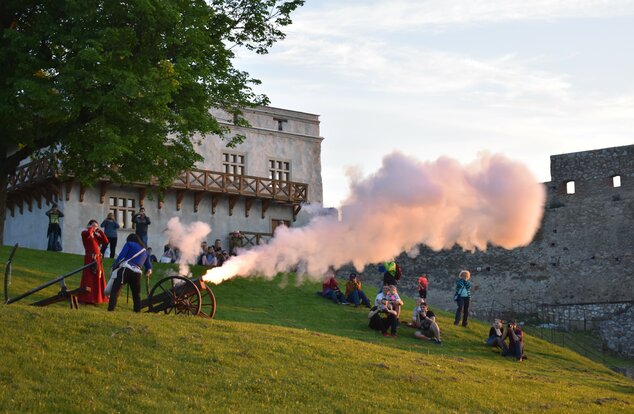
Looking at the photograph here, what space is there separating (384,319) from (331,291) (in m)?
4.64

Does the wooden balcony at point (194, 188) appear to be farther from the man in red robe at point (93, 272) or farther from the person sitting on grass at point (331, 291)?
the man in red robe at point (93, 272)

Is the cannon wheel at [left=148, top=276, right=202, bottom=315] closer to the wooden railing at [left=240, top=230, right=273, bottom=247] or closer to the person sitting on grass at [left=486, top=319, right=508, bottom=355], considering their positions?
the person sitting on grass at [left=486, top=319, right=508, bottom=355]

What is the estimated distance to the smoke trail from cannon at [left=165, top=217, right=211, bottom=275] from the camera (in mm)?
39156

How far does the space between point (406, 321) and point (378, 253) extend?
260cm

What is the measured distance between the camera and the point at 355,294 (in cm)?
3127

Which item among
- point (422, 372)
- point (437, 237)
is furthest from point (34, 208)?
point (422, 372)

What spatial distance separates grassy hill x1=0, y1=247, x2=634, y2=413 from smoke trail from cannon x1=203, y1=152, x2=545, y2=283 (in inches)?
225

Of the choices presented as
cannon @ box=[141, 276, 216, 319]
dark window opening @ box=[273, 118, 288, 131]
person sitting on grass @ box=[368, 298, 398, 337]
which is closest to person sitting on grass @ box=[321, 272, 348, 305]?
person sitting on grass @ box=[368, 298, 398, 337]

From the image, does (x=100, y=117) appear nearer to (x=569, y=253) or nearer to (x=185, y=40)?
(x=185, y=40)

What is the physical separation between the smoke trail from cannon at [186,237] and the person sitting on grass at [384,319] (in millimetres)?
9605

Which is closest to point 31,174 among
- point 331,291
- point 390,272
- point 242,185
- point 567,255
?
point 242,185

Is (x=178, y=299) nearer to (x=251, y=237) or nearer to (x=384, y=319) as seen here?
(x=384, y=319)

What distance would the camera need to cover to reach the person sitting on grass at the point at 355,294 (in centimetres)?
3114

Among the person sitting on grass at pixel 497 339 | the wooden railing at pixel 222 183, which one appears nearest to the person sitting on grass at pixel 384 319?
the person sitting on grass at pixel 497 339
